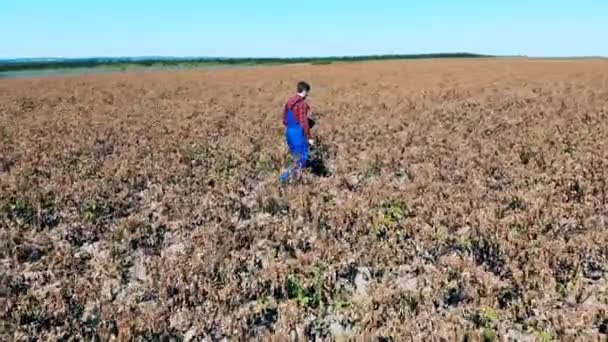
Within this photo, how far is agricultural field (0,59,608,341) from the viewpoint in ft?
19.5

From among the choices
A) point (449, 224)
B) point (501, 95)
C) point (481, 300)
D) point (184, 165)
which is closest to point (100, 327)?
point (481, 300)

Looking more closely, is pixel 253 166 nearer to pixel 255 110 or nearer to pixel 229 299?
pixel 229 299

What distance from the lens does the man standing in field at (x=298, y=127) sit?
36.4ft

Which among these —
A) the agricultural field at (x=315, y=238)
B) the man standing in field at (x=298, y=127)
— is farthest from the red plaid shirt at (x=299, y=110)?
the agricultural field at (x=315, y=238)

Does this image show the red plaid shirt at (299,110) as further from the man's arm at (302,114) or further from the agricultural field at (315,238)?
the agricultural field at (315,238)

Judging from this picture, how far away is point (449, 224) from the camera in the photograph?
8266 mm

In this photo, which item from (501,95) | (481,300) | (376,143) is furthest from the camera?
(501,95)

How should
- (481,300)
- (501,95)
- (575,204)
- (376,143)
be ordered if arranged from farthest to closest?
1. (501,95)
2. (376,143)
3. (575,204)
4. (481,300)

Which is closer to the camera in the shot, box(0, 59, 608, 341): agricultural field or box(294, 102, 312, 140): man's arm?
box(0, 59, 608, 341): agricultural field

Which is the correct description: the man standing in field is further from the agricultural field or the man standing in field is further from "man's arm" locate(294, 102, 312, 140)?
the agricultural field

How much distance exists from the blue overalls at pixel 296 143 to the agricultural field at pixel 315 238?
1.21 feet

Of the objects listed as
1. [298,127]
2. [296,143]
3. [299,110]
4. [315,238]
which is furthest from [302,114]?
[315,238]

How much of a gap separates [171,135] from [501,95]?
15.1 meters

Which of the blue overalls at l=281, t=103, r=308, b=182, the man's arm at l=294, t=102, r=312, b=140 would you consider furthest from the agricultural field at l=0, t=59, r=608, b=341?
the man's arm at l=294, t=102, r=312, b=140
